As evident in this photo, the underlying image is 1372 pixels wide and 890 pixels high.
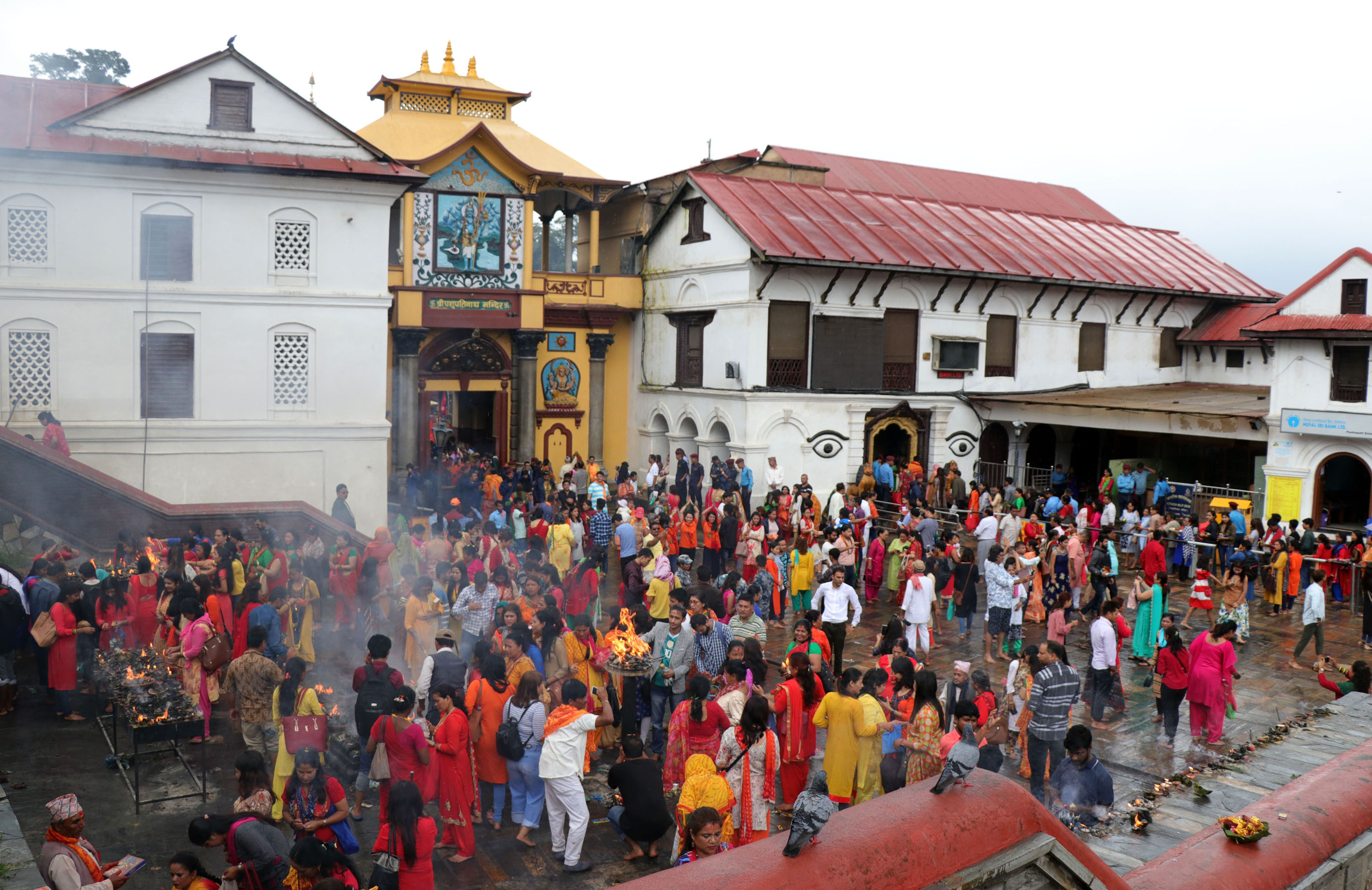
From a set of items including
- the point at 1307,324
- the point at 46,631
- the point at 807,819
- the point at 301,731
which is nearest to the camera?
the point at 807,819

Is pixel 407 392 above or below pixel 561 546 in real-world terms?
above

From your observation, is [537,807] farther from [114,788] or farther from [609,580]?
[609,580]

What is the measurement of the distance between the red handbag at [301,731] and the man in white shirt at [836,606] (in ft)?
19.0

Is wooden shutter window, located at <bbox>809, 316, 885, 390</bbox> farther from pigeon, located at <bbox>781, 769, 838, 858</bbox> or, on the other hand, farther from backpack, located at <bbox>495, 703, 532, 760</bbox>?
pigeon, located at <bbox>781, 769, 838, 858</bbox>

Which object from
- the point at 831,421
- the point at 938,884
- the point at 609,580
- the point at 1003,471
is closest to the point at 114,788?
the point at 938,884

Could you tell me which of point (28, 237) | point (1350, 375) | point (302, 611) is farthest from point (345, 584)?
point (1350, 375)

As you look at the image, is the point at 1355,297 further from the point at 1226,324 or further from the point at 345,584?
the point at 345,584

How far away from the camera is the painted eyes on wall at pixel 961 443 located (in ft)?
89.7

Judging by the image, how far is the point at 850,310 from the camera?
2561cm

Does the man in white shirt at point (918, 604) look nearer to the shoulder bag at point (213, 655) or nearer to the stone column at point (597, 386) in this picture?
the shoulder bag at point (213, 655)

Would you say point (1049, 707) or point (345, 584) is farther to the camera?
point (345, 584)

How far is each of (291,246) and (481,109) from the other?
10356mm

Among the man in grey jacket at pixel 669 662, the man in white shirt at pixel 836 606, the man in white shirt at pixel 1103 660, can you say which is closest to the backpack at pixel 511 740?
the man in grey jacket at pixel 669 662

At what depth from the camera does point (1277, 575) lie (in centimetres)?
1698
